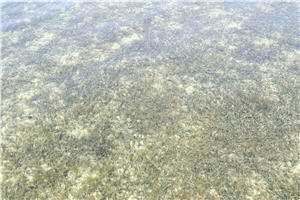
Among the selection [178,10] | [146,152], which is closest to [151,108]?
[146,152]

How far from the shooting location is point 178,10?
7.07 metres

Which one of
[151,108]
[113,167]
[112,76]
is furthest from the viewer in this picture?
[112,76]

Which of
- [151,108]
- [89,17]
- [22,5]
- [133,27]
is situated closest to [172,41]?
[133,27]

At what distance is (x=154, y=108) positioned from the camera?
387 cm

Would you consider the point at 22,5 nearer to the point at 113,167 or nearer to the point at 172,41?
the point at 172,41

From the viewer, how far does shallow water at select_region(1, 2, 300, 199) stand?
9.50 ft

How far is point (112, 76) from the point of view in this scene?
461 centimetres

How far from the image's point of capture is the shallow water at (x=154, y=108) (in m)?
2.90

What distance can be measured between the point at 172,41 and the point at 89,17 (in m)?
2.84

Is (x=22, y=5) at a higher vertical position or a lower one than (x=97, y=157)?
higher

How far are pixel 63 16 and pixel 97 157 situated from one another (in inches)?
216

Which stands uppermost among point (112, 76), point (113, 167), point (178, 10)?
point (178, 10)

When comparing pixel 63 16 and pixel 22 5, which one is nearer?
pixel 63 16

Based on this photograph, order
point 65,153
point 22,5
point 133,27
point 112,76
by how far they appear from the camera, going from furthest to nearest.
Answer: point 22,5
point 133,27
point 112,76
point 65,153
